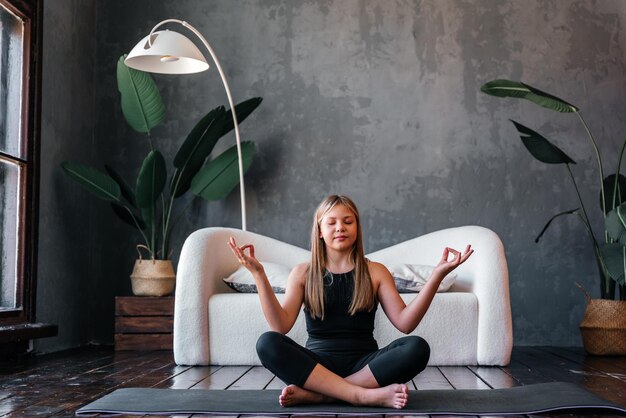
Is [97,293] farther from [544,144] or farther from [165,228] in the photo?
[544,144]

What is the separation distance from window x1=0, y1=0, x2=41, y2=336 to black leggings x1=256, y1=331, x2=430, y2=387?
1986mm

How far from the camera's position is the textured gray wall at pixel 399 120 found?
470 cm

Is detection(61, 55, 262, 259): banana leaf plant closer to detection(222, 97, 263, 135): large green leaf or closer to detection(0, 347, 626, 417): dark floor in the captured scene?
detection(222, 97, 263, 135): large green leaf

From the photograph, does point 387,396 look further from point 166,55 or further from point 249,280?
point 166,55

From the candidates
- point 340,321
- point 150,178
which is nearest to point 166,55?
point 150,178

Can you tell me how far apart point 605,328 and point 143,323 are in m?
2.41

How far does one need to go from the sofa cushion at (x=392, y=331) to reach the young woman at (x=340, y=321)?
1.04 metres

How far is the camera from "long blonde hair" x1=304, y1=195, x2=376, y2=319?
2.31 metres

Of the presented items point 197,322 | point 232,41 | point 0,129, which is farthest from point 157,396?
point 232,41

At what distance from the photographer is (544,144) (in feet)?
14.1

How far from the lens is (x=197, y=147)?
4.38 metres

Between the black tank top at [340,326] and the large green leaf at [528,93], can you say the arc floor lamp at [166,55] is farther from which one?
the black tank top at [340,326]

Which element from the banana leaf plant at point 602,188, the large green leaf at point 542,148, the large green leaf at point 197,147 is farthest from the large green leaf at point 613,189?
the large green leaf at point 197,147

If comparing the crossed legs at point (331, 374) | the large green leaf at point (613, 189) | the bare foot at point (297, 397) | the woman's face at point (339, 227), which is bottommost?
the bare foot at point (297, 397)
